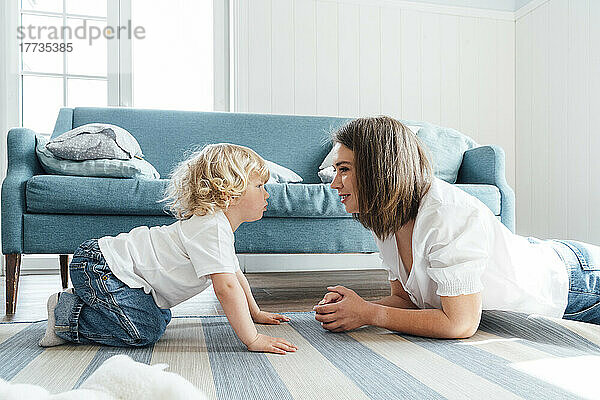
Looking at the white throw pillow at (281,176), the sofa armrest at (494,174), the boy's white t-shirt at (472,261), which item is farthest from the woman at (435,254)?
the white throw pillow at (281,176)

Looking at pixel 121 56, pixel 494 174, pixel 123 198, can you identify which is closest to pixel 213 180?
pixel 123 198

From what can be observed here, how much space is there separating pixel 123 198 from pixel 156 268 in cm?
77

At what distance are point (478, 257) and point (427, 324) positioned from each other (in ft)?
0.66

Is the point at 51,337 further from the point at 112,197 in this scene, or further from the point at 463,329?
the point at 463,329

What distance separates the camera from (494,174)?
2.45 meters

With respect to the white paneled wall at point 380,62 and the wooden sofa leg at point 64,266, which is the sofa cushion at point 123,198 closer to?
the wooden sofa leg at point 64,266

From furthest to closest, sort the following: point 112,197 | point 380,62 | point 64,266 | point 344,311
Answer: point 380,62 → point 64,266 → point 112,197 → point 344,311

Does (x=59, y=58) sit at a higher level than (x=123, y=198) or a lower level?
higher

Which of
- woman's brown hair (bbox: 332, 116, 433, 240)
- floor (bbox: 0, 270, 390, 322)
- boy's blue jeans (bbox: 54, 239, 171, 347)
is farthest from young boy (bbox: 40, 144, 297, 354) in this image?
floor (bbox: 0, 270, 390, 322)

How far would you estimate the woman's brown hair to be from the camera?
4.08 ft

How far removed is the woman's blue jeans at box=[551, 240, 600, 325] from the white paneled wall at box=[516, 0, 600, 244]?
6.50ft

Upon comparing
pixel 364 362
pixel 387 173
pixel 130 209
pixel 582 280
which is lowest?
pixel 364 362

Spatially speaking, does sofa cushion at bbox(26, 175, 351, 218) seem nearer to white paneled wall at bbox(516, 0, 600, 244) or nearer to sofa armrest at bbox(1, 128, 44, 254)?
sofa armrest at bbox(1, 128, 44, 254)

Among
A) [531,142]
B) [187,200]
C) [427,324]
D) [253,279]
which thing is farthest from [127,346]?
[531,142]
